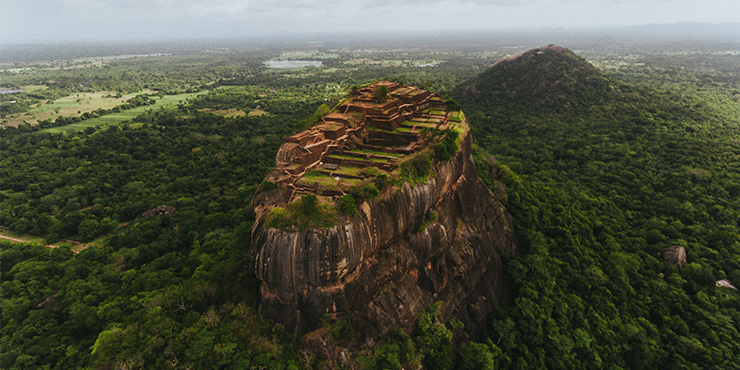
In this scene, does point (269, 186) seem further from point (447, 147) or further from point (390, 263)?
point (447, 147)

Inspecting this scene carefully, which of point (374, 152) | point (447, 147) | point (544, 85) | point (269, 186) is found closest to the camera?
point (269, 186)

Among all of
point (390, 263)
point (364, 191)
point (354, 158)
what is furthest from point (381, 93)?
point (390, 263)

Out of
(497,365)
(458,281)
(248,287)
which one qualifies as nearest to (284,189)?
→ (248,287)

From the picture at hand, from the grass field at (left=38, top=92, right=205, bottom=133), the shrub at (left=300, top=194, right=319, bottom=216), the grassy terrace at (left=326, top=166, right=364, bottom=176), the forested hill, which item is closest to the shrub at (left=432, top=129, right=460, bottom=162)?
the grassy terrace at (left=326, top=166, right=364, bottom=176)

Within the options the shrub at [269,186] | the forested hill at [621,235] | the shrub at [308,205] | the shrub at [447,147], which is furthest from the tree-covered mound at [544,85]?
the shrub at [308,205]

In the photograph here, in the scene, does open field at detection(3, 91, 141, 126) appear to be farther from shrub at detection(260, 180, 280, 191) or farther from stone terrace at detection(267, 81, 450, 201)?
shrub at detection(260, 180, 280, 191)

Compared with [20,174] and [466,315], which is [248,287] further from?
[20,174]
